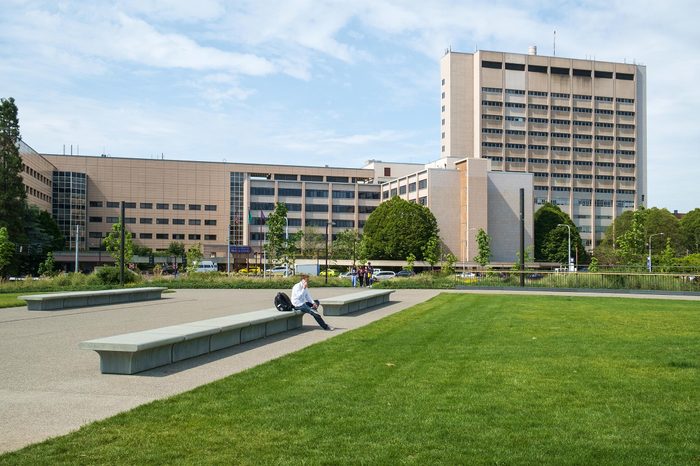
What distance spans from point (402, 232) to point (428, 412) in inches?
3454

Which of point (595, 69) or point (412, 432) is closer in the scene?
point (412, 432)

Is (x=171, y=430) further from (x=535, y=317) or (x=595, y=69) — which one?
(x=595, y=69)

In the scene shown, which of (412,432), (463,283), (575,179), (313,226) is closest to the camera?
(412,432)

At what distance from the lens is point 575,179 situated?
419ft

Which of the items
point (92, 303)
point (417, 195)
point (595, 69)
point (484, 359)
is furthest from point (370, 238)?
point (484, 359)

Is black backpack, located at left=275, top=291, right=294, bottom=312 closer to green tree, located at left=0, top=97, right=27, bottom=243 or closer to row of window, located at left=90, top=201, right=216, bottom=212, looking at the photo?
green tree, located at left=0, top=97, right=27, bottom=243

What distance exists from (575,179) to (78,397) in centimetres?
12843

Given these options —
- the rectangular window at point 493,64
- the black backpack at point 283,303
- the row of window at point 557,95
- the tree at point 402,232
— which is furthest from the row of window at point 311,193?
the black backpack at point 283,303

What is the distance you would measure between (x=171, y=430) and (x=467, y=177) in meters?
99.1

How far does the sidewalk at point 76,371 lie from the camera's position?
7.29 m

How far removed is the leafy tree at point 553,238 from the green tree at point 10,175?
74.2 metres

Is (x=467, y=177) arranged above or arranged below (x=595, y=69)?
below

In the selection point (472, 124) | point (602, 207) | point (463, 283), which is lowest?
point (463, 283)

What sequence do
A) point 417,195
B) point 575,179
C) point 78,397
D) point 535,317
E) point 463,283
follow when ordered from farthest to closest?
1. point 575,179
2. point 417,195
3. point 463,283
4. point 535,317
5. point 78,397
